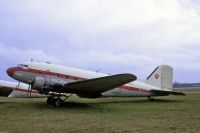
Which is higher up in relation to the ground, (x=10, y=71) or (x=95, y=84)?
(x=10, y=71)

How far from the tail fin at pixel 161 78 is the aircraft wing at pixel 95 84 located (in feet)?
23.8

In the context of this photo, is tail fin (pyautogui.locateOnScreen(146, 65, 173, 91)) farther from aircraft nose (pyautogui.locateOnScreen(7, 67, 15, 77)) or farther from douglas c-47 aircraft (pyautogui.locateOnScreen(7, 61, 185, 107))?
aircraft nose (pyautogui.locateOnScreen(7, 67, 15, 77))

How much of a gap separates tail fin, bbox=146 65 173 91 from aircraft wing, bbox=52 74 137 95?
7.25 m

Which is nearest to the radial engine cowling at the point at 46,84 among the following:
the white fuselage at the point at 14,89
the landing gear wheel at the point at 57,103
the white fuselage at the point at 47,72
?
the landing gear wheel at the point at 57,103

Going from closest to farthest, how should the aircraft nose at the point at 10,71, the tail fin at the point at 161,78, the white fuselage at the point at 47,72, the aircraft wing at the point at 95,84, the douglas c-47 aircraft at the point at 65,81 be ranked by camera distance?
the aircraft wing at the point at 95,84
the douglas c-47 aircraft at the point at 65,81
the white fuselage at the point at 47,72
the aircraft nose at the point at 10,71
the tail fin at the point at 161,78

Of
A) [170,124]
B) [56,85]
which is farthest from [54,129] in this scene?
[56,85]

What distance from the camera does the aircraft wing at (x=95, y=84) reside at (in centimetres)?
A: 1842

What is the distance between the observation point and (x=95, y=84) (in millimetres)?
19297

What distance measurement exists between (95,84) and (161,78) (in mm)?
9075

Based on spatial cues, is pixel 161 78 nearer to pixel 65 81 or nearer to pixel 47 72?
pixel 65 81

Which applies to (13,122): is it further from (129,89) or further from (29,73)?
(129,89)

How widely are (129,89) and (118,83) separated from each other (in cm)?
471

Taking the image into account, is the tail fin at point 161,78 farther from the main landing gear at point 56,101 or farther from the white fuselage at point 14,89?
the white fuselage at point 14,89

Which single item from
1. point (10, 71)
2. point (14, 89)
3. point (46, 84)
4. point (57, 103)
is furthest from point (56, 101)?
point (14, 89)
